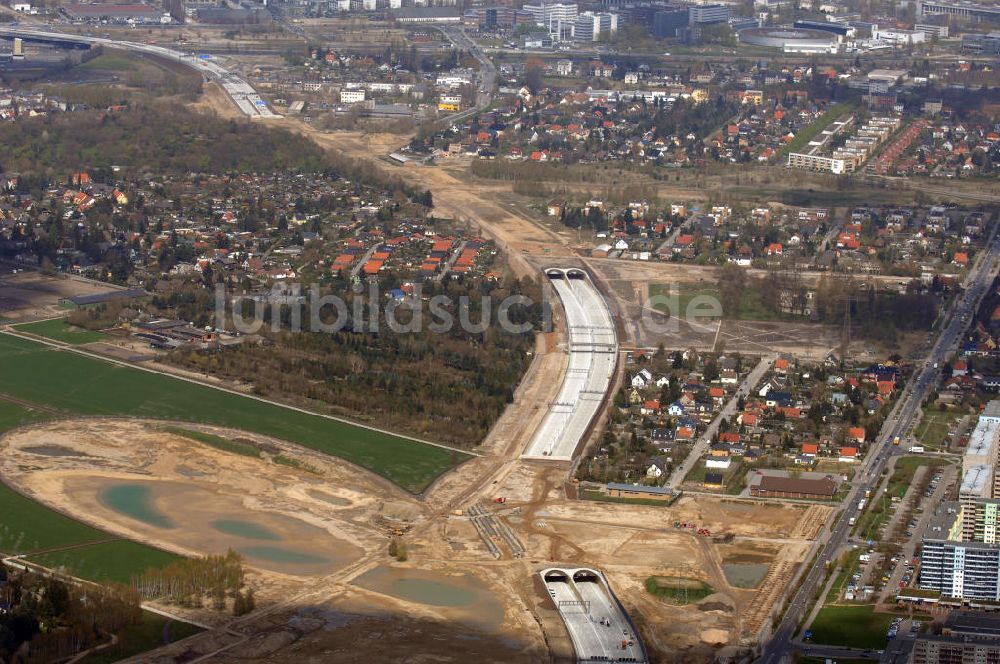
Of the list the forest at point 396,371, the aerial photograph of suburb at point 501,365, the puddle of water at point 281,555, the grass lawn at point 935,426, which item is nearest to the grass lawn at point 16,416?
the aerial photograph of suburb at point 501,365

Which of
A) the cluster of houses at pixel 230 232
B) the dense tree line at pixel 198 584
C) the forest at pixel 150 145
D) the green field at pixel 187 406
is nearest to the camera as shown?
the dense tree line at pixel 198 584

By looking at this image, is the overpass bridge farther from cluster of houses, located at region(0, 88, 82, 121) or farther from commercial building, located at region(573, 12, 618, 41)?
commercial building, located at region(573, 12, 618, 41)

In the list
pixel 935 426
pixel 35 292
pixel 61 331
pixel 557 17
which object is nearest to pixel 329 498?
pixel 935 426

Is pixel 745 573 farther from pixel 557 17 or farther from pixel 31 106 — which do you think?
pixel 557 17

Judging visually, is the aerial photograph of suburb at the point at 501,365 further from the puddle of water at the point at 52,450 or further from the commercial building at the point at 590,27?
the commercial building at the point at 590,27

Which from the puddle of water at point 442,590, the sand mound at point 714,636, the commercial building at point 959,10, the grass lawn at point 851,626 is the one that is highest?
the commercial building at point 959,10

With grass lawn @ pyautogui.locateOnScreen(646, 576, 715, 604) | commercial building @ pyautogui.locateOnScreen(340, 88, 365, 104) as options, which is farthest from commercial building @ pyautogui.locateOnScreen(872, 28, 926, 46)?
grass lawn @ pyautogui.locateOnScreen(646, 576, 715, 604)

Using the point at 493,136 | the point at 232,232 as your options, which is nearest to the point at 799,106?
the point at 493,136
